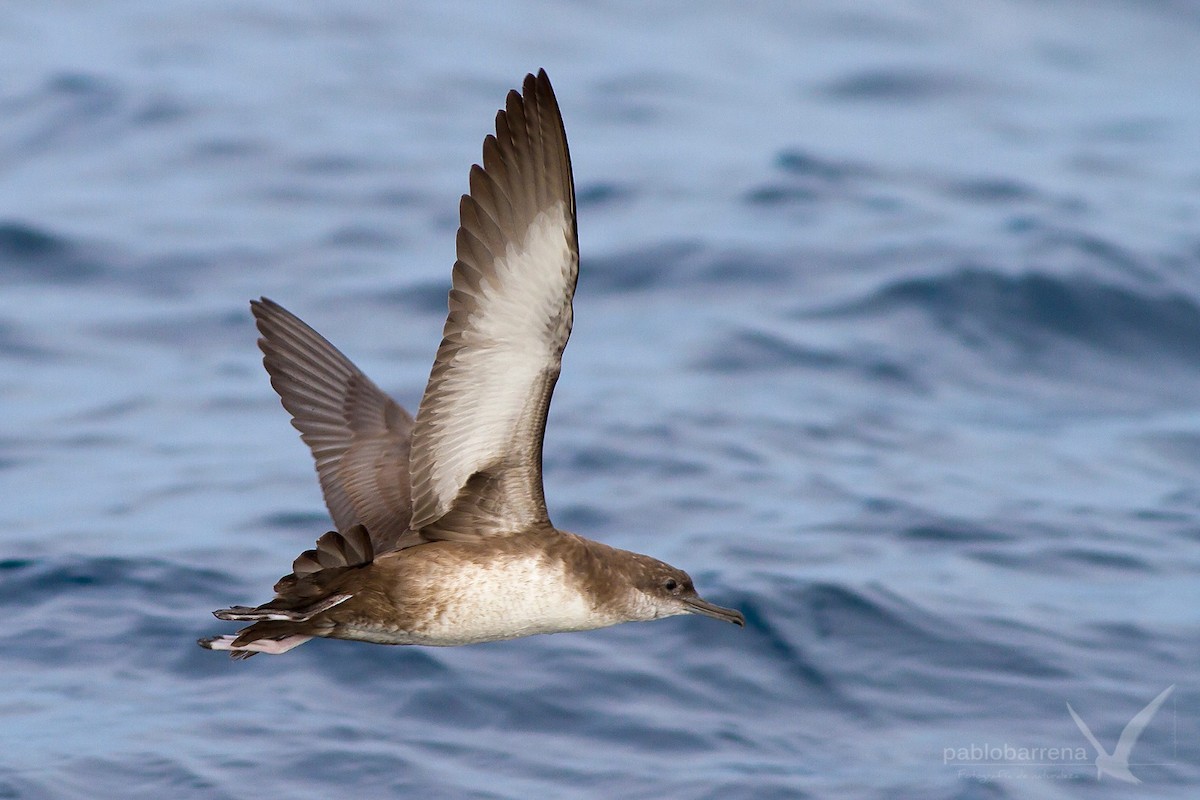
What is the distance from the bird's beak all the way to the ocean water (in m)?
1.07

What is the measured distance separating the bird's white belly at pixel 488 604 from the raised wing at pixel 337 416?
121 cm

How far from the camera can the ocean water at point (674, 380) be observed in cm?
877

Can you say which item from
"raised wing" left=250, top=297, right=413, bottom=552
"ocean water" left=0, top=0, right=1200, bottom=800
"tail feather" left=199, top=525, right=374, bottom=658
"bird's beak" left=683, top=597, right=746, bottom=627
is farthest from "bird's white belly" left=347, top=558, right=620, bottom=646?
"ocean water" left=0, top=0, right=1200, bottom=800

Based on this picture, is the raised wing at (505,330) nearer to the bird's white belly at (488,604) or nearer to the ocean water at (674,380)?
the bird's white belly at (488,604)

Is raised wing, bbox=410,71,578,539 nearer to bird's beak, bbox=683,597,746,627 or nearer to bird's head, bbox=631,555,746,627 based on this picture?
bird's head, bbox=631,555,746,627

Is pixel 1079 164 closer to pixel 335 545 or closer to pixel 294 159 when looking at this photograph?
pixel 294 159

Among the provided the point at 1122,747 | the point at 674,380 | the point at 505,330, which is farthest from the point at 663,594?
the point at 674,380

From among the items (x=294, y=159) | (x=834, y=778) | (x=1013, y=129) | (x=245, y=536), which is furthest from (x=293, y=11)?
(x=834, y=778)

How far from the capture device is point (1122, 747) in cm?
882

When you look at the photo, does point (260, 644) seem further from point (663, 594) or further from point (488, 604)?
point (663, 594)

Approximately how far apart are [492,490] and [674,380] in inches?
253

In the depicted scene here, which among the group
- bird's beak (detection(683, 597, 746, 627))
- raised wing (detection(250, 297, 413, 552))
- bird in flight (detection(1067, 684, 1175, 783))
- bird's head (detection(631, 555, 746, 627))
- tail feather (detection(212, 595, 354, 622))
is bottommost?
bird in flight (detection(1067, 684, 1175, 783))

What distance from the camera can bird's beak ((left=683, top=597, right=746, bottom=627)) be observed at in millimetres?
7664

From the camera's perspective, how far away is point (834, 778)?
8.54 metres
